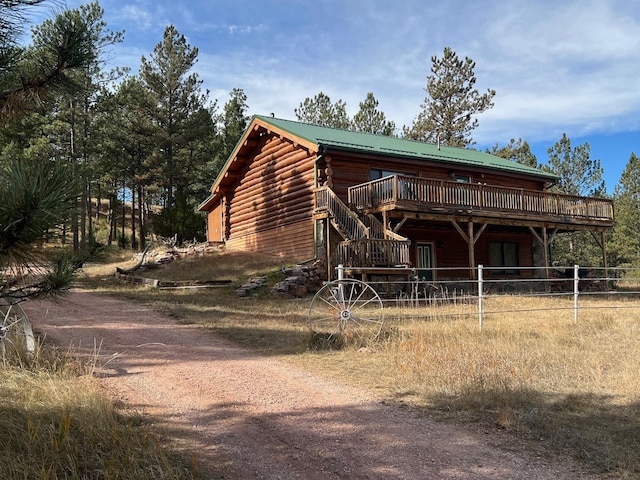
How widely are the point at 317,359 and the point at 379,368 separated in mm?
1098

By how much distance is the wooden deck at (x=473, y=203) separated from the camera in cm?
1764

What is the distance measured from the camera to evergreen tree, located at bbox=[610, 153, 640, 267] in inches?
1729

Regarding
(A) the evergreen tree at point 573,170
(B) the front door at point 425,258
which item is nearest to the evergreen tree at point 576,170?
(A) the evergreen tree at point 573,170

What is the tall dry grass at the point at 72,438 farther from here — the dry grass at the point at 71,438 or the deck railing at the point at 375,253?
the deck railing at the point at 375,253

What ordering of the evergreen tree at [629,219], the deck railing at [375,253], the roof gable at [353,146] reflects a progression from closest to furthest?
the deck railing at [375,253]
the roof gable at [353,146]
the evergreen tree at [629,219]

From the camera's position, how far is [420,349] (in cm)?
791

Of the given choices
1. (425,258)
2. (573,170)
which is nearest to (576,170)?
(573,170)

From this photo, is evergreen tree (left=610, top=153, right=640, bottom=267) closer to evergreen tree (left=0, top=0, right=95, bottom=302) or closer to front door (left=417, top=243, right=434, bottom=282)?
front door (left=417, top=243, right=434, bottom=282)

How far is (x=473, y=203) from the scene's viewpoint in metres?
19.5

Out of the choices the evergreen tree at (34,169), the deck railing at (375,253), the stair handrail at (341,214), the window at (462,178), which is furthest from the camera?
the window at (462,178)

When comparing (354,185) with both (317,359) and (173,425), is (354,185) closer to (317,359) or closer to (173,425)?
(317,359)

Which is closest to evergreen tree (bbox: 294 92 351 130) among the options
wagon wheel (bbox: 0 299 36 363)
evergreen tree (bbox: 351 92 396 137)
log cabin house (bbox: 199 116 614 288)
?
evergreen tree (bbox: 351 92 396 137)

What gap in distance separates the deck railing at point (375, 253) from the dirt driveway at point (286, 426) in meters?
7.36

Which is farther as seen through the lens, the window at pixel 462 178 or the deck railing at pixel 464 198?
the window at pixel 462 178
